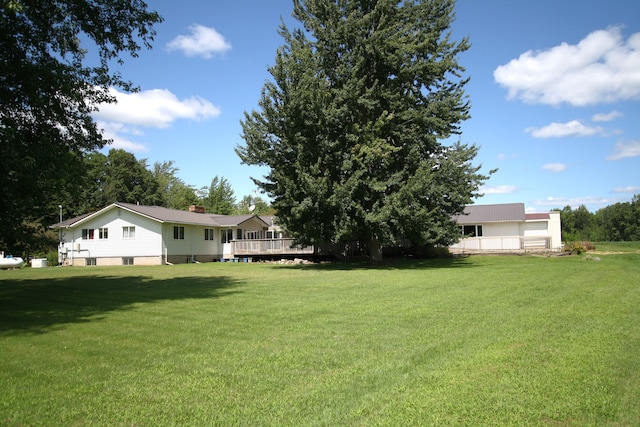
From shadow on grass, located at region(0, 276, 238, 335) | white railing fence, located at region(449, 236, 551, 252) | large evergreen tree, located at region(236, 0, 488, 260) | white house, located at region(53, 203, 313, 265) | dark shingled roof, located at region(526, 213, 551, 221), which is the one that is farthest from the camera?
dark shingled roof, located at region(526, 213, 551, 221)

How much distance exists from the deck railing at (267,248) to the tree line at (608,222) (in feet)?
239

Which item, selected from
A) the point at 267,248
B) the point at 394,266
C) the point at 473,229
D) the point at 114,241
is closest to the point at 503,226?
the point at 473,229

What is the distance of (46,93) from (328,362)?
37.8 ft

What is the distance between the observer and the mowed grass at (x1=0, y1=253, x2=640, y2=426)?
4238 mm

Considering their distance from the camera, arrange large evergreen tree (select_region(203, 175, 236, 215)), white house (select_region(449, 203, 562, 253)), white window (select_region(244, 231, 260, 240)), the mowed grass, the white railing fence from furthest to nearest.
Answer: large evergreen tree (select_region(203, 175, 236, 215)), white window (select_region(244, 231, 260, 240)), white house (select_region(449, 203, 562, 253)), the white railing fence, the mowed grass

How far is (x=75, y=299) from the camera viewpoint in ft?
42.1

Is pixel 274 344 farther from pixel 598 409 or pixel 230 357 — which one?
pixel 598 409

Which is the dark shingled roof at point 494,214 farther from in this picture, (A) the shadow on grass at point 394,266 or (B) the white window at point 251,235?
(B) the white window at point 251,235

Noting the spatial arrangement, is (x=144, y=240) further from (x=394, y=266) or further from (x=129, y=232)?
(x=394, y=266)

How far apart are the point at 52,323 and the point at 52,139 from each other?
694 centimetres

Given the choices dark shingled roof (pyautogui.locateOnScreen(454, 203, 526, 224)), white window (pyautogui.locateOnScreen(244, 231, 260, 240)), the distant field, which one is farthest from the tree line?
white window (pyautogui.locateOnScreen(244, 231, 260, 240))

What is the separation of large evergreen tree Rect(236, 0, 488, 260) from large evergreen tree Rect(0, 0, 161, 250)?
993 cm

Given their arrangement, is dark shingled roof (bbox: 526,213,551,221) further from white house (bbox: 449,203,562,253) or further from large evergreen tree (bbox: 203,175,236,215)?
large evergreen tree (bbox: 203,175,236,215)

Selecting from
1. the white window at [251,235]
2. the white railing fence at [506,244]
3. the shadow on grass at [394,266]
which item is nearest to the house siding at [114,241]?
the white window at [251,235]
